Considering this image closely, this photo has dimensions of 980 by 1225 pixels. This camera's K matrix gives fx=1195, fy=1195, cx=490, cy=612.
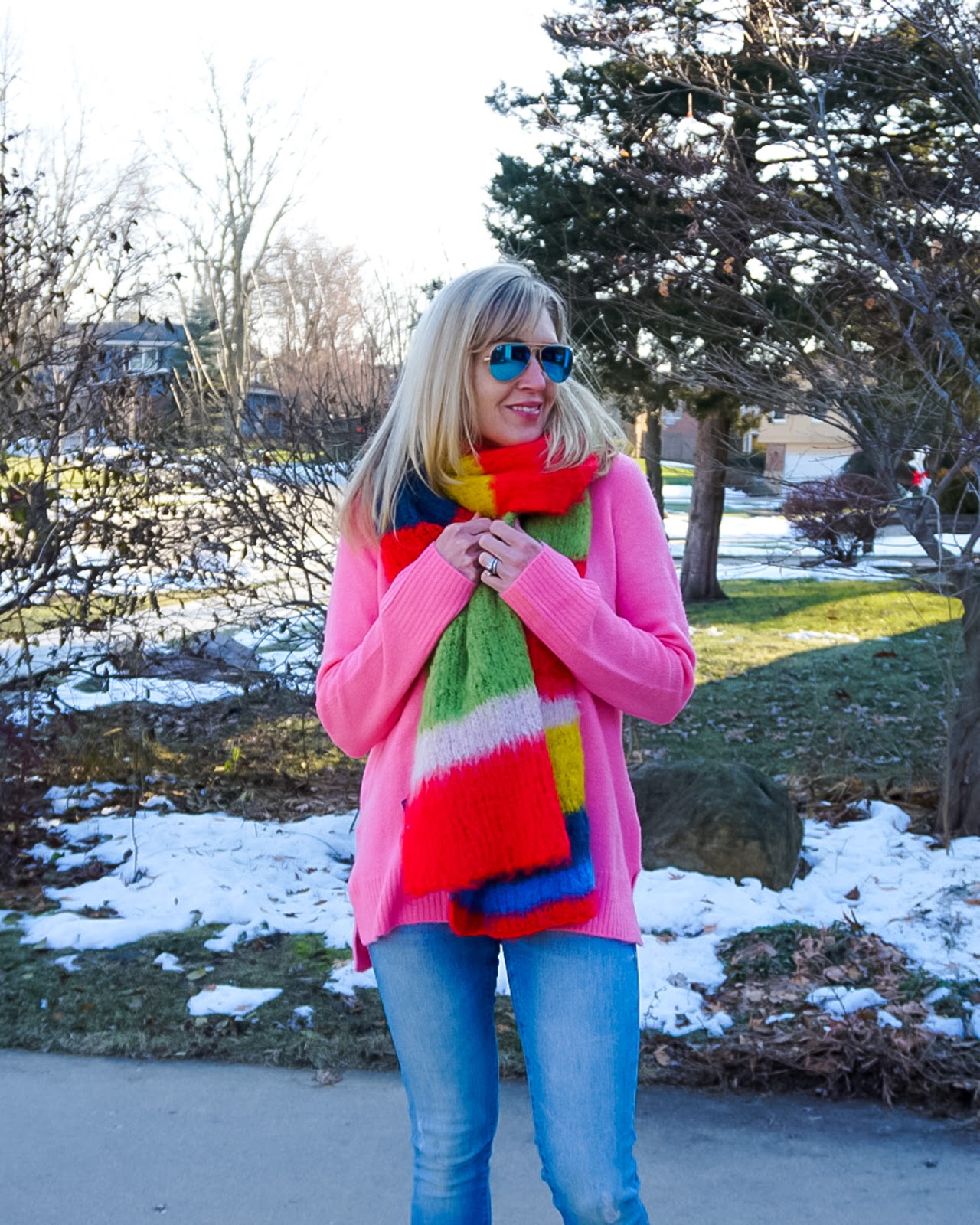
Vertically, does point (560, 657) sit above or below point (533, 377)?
below

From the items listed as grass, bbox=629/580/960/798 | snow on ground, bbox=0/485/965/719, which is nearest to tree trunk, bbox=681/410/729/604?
grass, bbox=629/580/960/798

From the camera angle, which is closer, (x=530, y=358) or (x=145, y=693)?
(x=530, y=358)

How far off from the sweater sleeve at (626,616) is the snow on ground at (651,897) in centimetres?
211

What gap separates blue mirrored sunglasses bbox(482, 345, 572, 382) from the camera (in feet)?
6.83

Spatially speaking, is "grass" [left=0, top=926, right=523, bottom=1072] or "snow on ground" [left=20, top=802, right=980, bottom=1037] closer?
"grass" [left=0, top=926, right=523, bottom=1072]

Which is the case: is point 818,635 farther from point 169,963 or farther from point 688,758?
point 169,963

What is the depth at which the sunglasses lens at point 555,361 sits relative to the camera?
2129 millimetres

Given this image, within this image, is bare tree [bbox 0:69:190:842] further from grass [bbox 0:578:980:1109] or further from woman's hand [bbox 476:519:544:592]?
woman's hand [bbox 476:519:544:592]

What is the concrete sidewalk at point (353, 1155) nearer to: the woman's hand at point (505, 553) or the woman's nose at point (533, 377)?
the woman's hand at point (505, 553)

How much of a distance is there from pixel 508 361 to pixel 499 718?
2.06 ft

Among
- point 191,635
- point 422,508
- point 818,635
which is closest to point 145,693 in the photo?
point 191,635

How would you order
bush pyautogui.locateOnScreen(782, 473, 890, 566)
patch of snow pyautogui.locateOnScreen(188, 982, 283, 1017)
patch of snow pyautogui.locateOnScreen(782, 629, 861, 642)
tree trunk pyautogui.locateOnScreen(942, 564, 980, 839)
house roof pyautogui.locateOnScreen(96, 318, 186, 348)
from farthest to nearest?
patch of snow pyautogui.locateOnScreen(782, 629, 861, 642)
house roof pyautogui.locateOnScreen(96, 318, 186, 348)
tree trunk pyautogui.locateOnScreen(942, 564, 980, 839)
bush pyautogui.locateOnScreen(782, 473, 890, 566)
patch of snow pyautogui.locateOnScreen(188, 982, 283, 1017)

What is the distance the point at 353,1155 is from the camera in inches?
123

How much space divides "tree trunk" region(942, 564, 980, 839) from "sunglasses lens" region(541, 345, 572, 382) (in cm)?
402
